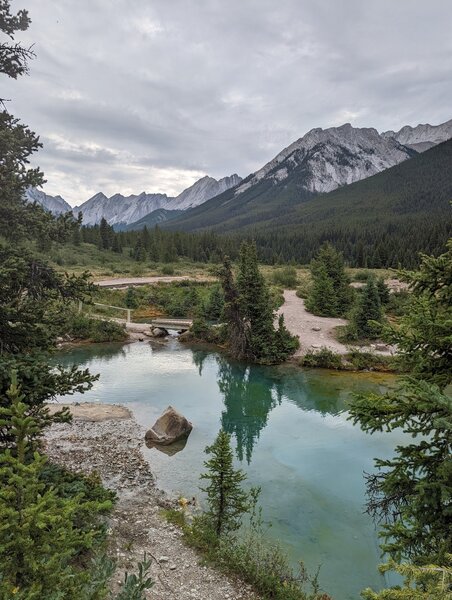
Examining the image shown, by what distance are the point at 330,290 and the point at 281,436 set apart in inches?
998

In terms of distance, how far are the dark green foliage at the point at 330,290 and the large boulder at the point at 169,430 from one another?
26506 millimetres

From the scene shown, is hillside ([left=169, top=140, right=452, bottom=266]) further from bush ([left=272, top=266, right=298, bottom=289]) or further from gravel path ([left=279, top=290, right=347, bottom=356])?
gravel path ([left=279, top=290, right=347, bottom=356])

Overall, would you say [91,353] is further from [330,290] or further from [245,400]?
[330,290]

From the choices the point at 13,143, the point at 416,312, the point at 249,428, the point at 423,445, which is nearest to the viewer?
the point at 423,445

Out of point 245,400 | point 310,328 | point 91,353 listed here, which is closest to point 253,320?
point 310,328

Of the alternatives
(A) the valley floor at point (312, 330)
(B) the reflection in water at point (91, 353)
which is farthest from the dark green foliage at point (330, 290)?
(B) the reflection in water at point (91, 353)

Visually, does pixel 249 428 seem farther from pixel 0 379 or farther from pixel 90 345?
pixel 90 345

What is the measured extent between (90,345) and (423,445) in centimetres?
3409

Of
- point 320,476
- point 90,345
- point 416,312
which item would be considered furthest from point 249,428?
point 90,345

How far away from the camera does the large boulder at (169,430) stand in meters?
18.3

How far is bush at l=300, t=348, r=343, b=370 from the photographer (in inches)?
1177

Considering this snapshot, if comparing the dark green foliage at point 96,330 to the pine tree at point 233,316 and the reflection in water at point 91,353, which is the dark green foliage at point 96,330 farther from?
the pine tree at point 233,316

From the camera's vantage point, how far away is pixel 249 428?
2089 centimetres

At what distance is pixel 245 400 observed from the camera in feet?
81.4
